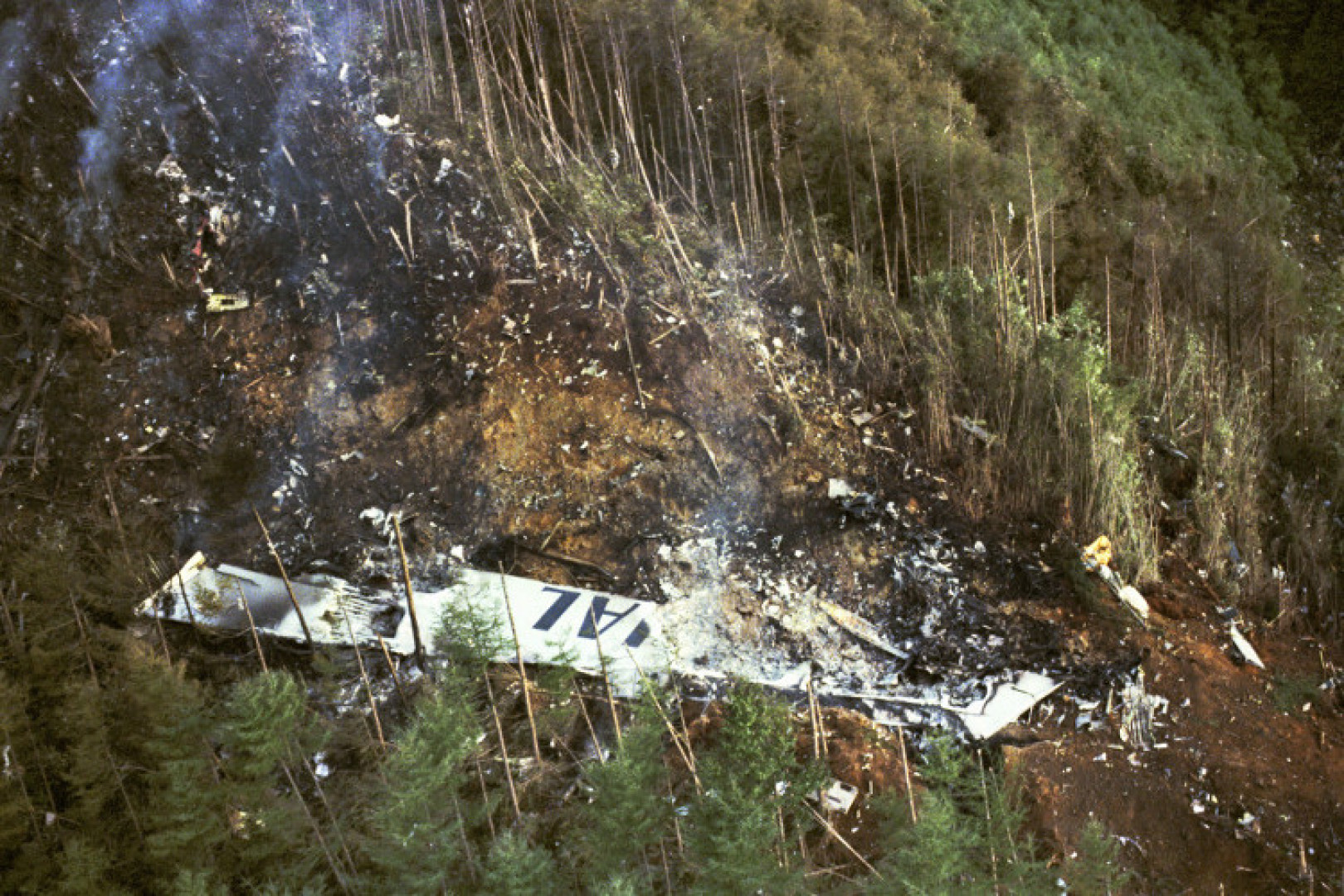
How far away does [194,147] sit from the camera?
5.81 meters

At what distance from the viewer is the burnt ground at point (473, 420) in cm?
418

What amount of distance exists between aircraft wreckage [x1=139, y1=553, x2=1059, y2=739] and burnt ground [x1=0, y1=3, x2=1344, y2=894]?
105mm

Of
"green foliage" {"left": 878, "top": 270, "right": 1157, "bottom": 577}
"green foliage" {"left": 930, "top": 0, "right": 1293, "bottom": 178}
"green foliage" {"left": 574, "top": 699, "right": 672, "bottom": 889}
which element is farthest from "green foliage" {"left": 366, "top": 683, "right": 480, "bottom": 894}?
"green foliage" {"left": 930, "top": 0, "right": 1293, "bottom": 178}

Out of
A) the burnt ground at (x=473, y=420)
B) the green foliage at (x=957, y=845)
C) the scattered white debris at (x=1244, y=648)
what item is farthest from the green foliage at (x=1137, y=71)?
the green foliage at (x=957, y=845)

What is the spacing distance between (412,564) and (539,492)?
0.67 meters

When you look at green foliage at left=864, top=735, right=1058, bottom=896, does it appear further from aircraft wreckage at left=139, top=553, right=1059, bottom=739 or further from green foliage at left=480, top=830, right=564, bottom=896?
green foliage at left=480, top=830, right=564, bottom=896

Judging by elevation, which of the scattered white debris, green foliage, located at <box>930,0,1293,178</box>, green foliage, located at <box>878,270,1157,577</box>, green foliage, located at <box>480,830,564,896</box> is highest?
green foliage, located at <box>930,0,1293,178</box>

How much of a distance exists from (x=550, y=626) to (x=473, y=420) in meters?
1.15

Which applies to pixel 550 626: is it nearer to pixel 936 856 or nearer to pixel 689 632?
pixel 689 632

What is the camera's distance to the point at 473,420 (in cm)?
501

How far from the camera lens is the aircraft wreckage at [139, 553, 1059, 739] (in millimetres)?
4223

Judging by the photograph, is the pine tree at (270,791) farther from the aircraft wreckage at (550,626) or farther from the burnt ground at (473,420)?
the burnt ground at (473,420)

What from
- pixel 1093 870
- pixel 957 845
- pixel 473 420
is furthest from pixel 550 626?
pixel 1093 870

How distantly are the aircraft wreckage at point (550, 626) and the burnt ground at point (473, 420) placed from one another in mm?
105
